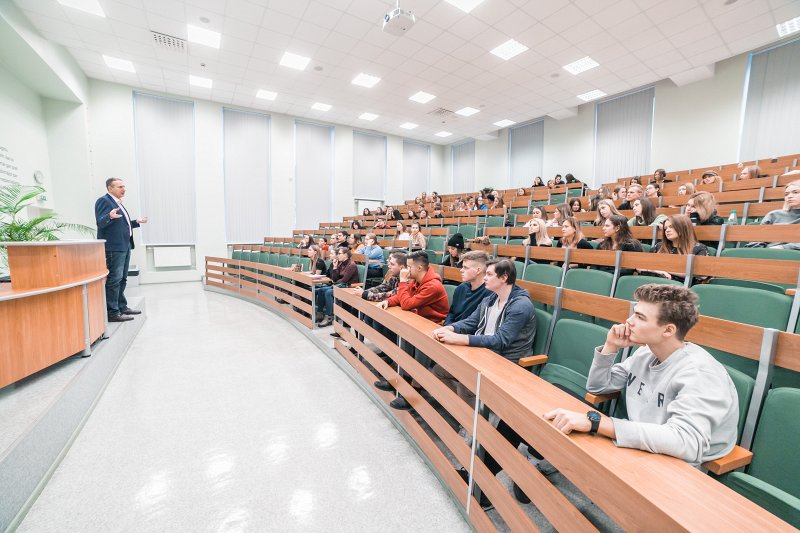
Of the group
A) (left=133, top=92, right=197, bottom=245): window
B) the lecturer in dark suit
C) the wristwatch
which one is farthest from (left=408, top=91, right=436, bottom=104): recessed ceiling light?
the wristwatch

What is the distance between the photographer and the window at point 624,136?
291 inches

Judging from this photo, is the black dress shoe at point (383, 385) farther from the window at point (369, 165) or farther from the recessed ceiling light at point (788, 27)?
the window at point (369, 165)

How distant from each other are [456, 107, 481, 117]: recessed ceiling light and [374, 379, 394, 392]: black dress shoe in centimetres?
783

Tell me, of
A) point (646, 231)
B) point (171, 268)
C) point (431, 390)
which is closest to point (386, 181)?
point (171, 268)

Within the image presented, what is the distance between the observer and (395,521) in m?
1.37

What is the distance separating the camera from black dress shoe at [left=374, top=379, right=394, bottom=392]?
2.16 metres

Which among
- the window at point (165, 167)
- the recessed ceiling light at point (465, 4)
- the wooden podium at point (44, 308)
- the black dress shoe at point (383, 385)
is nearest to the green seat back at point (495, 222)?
the recessed ceiling light at point (465, 4)

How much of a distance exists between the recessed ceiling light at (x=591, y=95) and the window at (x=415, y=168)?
5.37 metres

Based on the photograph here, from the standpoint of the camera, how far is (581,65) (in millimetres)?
Result: 6043

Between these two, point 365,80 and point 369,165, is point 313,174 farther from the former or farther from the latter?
point 365,80

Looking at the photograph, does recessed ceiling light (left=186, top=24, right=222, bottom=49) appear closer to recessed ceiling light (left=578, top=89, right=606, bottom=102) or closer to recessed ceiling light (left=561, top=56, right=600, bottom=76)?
recessed ceiling light (left=561, top=56, right=600, bottom=76)

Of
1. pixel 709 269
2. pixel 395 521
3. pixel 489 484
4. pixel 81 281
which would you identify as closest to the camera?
pixel 489 484

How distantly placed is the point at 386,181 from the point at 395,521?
10367 mm

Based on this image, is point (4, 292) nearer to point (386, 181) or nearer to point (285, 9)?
point (285, 9)
